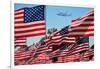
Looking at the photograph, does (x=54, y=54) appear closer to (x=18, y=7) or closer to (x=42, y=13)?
(x=42, y=13)

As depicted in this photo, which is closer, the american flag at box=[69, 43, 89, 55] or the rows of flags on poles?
the rows of flags on poles

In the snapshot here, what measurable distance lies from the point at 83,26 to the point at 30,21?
0.59 m

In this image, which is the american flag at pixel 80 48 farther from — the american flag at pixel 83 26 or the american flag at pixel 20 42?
the american flag at pixel 20 42

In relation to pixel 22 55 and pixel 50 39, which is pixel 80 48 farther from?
pixel 22 55

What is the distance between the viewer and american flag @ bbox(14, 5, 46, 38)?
2.33m

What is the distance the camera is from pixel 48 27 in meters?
2.43

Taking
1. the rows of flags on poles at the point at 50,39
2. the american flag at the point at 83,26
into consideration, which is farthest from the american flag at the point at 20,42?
the american flag at the point at 83,26

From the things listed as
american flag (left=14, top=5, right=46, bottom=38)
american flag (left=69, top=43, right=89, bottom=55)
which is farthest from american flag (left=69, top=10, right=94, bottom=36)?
american flag (left=14, top=5, right=46, bottom=38)

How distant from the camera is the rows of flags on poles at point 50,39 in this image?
2346 mm

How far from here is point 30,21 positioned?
2381mm

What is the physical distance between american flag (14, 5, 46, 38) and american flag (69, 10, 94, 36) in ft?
1.07

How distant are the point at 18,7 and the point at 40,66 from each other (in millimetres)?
629

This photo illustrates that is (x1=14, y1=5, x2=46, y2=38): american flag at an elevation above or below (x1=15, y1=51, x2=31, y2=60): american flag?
above

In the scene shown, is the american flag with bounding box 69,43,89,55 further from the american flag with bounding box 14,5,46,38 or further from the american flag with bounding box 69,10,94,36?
the american flag with bounding box 14,5,46,38
